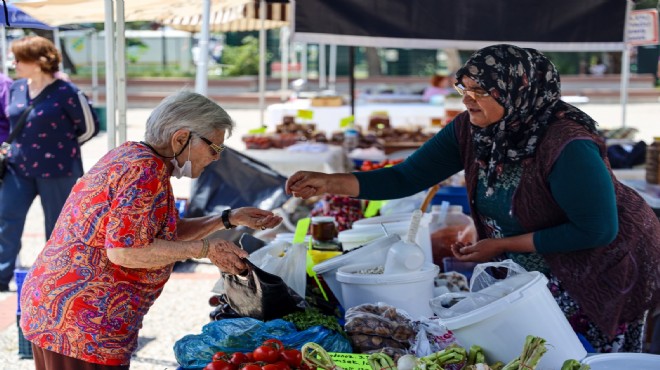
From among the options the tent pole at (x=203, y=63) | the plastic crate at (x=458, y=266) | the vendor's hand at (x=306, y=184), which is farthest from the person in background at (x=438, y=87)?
the vendor's hand at (x=306, y=184)

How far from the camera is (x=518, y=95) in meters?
2.71

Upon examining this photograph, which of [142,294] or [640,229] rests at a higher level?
[640,229]

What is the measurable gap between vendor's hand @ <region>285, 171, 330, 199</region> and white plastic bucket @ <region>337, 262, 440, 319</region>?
373 millimetres

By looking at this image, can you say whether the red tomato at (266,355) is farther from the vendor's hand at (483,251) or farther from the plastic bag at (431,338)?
the vendor's hand at (483,251)

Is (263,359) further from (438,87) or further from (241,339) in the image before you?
(438,87)

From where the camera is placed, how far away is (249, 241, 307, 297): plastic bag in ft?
10.2

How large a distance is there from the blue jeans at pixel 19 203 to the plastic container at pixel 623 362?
443cm

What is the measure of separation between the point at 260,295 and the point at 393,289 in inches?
19.9

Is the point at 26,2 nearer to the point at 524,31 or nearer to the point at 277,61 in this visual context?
the point at 524,31

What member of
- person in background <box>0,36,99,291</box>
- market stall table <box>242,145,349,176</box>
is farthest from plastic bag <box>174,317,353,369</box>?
market stall table <box>242,145,349,176</box>

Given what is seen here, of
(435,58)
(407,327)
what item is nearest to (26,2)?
(407,327)

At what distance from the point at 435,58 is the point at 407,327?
89.2ft

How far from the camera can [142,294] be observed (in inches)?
104

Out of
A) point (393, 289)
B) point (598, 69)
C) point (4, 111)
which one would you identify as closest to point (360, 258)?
point (393, 289)
